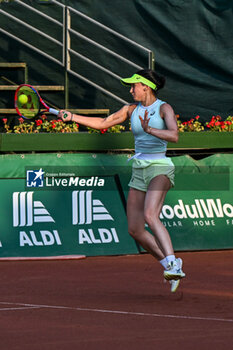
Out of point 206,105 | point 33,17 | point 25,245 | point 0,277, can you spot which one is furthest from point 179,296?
point 33,17

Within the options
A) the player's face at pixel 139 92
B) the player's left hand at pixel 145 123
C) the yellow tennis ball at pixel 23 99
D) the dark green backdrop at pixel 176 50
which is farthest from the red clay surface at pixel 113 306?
the dark green backdrop at pixel 176 50

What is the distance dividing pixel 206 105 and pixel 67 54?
229 cm

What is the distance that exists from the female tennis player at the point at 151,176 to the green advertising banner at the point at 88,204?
134 inches

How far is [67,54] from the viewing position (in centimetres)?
1362

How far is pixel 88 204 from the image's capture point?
432 inches

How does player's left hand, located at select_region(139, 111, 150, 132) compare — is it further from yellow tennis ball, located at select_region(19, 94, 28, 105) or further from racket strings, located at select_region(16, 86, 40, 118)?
yellow tennis ball, located at select_region(19, 94, 28, 105)

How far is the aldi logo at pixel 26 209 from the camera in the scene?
1079 cm

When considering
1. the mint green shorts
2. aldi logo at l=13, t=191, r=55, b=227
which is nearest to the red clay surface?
aldi logo at l=13, t=191, r=55, b=227

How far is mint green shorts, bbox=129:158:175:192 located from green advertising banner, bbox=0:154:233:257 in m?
3.55

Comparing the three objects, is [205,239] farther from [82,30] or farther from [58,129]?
[82,30]

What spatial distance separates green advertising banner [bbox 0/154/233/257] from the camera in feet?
35.5

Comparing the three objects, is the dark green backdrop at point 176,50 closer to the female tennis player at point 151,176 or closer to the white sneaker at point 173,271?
the female tennis player at point 151,176

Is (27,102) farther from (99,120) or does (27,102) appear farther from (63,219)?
(63,219)

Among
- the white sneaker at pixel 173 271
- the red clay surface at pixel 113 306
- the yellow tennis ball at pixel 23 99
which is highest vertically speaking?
the yellow tennis ball at pixel 23 99
